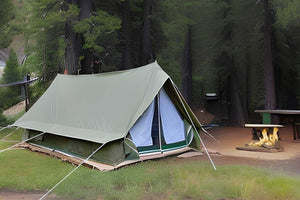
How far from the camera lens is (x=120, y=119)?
6773 mm

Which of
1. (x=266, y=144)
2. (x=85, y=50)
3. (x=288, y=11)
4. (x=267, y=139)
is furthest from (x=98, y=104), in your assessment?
(x=288, y=11)

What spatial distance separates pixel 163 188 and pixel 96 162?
7.43 feet

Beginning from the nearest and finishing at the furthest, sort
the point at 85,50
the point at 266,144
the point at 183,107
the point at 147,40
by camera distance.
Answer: the point at 183,107
the point at 266,144
the point at 85,50
the point at 147,40

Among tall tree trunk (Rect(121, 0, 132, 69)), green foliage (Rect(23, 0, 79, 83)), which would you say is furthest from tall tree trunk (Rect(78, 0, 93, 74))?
tall tree trunk (Rect(121, 0, 132, 69))

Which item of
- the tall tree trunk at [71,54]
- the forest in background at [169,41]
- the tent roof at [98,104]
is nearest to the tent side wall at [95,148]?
the tent roof at [98,104]

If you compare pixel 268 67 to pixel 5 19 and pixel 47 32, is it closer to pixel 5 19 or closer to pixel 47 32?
pixel 47 32

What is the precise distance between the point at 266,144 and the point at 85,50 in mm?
7707

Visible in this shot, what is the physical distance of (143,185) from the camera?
5.10m

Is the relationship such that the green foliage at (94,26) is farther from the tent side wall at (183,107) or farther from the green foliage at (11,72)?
the green foliage at (11,72)

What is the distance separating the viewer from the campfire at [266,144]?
8.49 m

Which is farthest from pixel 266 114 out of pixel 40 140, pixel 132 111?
pixel 40 140

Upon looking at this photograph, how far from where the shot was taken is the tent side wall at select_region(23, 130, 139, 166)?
251 inches

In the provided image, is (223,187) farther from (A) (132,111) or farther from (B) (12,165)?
(B) (12,165)

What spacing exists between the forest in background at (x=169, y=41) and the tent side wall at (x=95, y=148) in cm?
416
